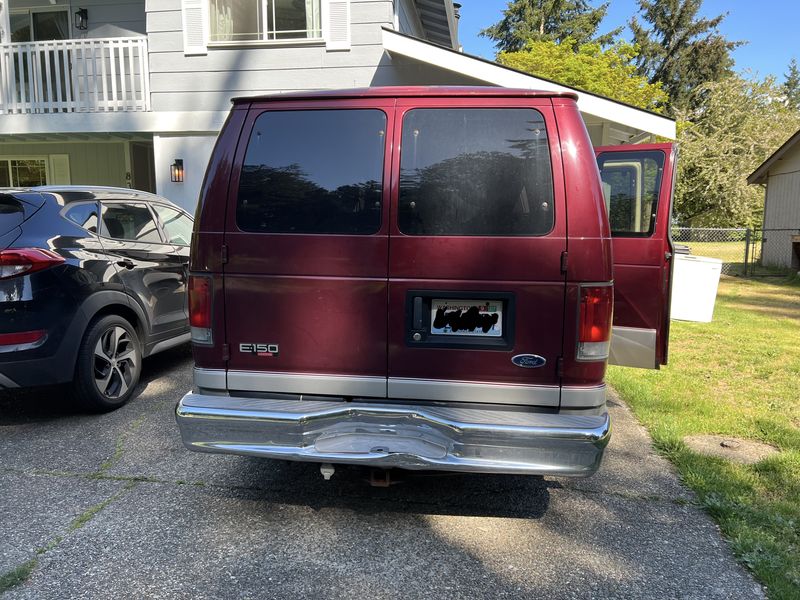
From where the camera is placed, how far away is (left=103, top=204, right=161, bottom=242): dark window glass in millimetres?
5055

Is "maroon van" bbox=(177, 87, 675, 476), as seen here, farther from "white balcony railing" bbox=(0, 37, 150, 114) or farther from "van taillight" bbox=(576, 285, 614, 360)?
"white balcony railing" bbox=(0, 37, 150, 114)

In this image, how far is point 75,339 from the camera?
4.31 m

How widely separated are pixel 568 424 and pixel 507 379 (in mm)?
346

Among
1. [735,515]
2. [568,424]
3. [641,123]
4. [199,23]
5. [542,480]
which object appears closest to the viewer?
[568,424]

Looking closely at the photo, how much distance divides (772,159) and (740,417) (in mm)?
16151

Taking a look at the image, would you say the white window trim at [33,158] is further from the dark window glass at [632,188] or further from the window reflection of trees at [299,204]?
the dark window glass at [632,188]

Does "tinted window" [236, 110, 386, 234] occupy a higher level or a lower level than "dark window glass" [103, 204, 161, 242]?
higher

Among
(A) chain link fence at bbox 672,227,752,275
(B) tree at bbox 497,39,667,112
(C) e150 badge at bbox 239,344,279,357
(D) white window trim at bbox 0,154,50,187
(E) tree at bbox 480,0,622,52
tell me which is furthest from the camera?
(E) tree at bbox 480,0,622,52

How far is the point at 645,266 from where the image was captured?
442 cm

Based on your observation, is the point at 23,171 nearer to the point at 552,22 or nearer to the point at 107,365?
the point at 107,365

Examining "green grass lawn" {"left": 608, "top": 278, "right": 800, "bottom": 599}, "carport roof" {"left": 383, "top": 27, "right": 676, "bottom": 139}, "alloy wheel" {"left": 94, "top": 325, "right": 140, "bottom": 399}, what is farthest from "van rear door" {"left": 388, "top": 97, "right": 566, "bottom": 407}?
"carport roof" {"left": 383, "top": 27, "right": 676, "bottom": 139}

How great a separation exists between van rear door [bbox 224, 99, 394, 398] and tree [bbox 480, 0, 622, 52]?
40.9m

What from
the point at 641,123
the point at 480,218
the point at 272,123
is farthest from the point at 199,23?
the point at 480,218

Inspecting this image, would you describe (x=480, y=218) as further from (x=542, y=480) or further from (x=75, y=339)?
(x=75, y=339)
